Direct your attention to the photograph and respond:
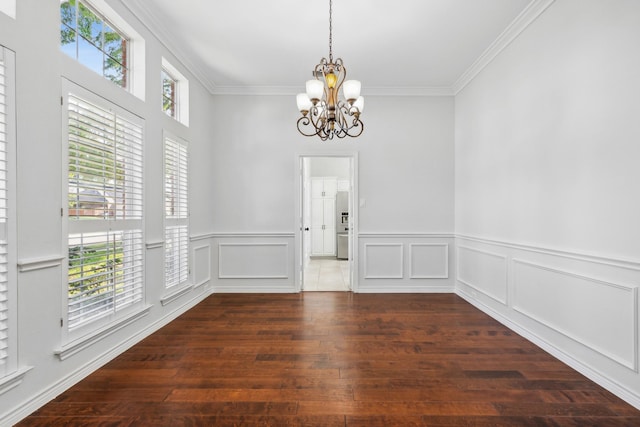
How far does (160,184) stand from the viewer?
343 cm

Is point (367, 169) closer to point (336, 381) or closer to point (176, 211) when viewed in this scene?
point (176, 211)

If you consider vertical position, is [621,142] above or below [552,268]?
above

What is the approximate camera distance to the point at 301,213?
505cm

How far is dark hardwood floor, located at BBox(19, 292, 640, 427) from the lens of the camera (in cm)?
198

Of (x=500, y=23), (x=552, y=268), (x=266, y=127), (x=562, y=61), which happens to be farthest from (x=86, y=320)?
(x=500, y=23)

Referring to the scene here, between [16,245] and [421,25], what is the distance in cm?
371

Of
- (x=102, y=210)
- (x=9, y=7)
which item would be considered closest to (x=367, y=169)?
(x=102, y=210)

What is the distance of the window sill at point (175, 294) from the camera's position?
3.54 m

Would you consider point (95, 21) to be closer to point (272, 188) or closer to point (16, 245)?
point (16, 245)

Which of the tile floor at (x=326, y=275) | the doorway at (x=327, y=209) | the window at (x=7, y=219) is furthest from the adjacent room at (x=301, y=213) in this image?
the doorway at (x=327, y=209)

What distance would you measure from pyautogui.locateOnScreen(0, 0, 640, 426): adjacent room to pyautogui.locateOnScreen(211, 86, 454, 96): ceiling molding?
0.09ft

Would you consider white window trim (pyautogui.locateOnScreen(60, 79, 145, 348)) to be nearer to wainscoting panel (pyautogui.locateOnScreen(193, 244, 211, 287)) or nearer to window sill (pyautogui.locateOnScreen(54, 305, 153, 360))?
window sill (pyautogui.locateOnScreen(54, 305, 153, 360))

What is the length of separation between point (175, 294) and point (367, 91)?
3.78 metres

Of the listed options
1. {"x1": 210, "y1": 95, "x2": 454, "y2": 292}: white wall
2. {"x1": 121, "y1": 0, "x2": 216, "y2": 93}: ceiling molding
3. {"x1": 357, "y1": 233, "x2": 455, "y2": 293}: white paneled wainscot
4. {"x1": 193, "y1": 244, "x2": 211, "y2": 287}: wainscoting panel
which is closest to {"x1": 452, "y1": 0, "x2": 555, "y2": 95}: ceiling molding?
{"x1": 210, "y1": 95, "x2": 454, "y2": 292}: white wall
